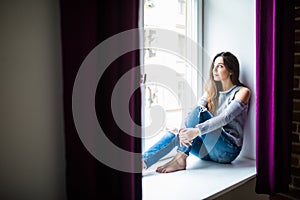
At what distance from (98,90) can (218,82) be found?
1086 mm

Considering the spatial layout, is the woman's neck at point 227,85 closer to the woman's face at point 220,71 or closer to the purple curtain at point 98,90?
the woman's face at point 220,71

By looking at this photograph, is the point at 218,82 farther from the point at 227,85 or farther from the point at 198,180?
the point at 198,180

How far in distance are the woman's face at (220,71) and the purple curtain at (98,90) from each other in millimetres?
923

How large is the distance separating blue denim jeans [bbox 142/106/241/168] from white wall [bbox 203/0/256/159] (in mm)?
240

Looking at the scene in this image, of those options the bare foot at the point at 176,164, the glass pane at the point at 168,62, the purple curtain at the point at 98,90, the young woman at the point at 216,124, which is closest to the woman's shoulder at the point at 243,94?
the young woman at the point at 216,124

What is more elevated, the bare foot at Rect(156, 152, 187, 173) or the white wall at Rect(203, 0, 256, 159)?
the white wall at Rect(203, 0, 256, 159)

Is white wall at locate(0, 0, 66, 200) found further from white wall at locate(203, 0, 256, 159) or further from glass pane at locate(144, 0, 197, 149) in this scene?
white wall at locate(203, 0, 256, 159)

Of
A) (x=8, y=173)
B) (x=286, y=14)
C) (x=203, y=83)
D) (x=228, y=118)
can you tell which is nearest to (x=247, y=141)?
(x=228, y=118)

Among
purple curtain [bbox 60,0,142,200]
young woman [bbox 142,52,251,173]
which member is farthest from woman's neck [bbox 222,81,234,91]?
purple curtain [bbox 60,0,142,200]

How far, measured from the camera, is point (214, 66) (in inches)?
70.7

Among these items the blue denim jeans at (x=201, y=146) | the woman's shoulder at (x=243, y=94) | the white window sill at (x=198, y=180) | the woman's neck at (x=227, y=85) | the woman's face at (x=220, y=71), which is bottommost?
the white window sill at (x=198, y=180)

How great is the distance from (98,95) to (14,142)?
307 mm

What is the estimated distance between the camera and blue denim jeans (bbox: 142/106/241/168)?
5.03 ft

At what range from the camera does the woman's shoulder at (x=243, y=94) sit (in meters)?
1.72
